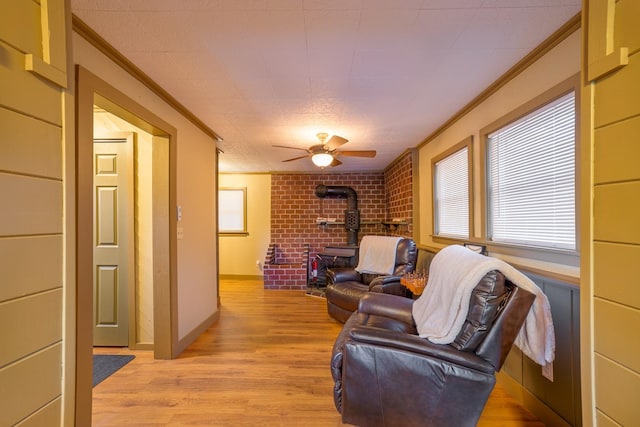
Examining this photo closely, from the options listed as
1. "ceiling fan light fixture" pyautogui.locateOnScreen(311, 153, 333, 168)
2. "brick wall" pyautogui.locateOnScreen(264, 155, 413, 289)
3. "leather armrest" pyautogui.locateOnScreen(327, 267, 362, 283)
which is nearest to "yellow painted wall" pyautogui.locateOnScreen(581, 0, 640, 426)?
"ceiling fan light fixture" pyautogui.locateOnScreen(311, 153, 333, 168)

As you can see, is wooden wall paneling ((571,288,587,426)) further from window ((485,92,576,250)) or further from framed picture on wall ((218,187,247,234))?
framed picture on wall ((218,187,247,234))

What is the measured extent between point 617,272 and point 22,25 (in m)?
1.70

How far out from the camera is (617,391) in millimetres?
724

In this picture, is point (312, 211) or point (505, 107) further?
point (312, 211)

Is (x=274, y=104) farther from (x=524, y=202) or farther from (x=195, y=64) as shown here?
(x=524, y=202)

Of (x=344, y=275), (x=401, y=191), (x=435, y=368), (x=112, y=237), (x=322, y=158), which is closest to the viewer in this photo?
(x=435, y=368)

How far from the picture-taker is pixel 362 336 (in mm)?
1537

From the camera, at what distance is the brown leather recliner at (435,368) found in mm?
1418

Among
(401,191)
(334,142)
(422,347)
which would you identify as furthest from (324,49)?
(401,191)

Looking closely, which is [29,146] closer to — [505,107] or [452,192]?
[505,107]

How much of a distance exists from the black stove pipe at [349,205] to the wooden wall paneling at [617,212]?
475cm

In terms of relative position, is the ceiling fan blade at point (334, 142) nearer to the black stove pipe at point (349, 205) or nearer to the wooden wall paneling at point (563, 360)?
the wooden wall paneling at point (563, 360)

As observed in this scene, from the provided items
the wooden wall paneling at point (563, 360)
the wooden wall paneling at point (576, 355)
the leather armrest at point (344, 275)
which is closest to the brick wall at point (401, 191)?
the leather armrest at point (344, 275)

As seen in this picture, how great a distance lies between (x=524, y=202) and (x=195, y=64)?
2.55 metres
